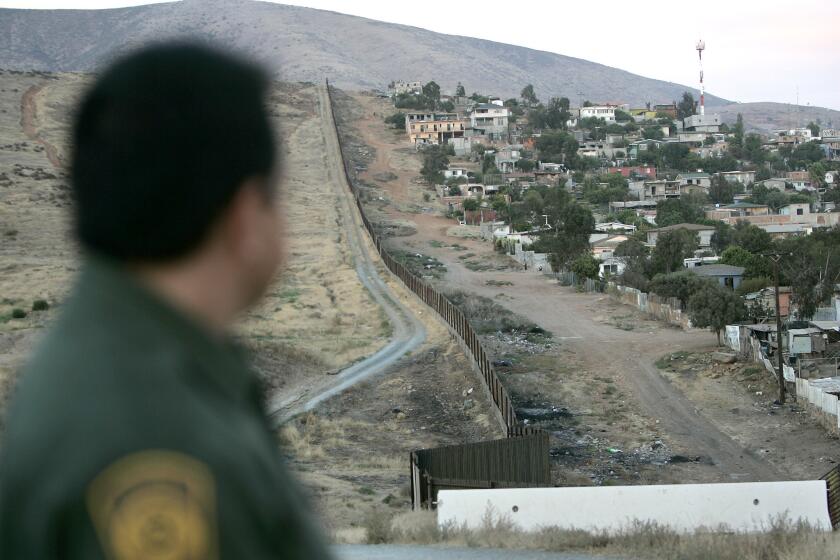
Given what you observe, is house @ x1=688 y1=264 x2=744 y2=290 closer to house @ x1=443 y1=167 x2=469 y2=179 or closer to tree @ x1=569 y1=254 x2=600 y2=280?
tree @ x1=569 y1=254 x2=600 y2=280

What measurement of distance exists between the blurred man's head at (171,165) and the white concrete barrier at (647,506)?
1075cm

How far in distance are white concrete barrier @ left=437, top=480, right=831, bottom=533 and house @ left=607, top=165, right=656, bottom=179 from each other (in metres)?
116

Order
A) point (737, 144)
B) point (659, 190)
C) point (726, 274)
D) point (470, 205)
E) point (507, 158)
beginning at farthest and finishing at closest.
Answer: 1. point (737, 144)
2. point (507, 158)
3. point (659, 190)
4. point (470, 205)
5. point (726, 274)

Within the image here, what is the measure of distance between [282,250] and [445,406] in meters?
26.9

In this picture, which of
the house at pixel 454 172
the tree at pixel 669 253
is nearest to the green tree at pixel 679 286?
the tree at pixel 669 253

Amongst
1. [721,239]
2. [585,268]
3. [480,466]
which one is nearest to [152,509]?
[480,466]

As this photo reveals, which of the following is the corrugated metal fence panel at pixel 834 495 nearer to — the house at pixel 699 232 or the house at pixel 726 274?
the house at pixel 726 274

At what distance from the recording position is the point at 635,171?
13262cm

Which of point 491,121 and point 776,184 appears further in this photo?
point 491,121

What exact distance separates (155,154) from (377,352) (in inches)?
1337

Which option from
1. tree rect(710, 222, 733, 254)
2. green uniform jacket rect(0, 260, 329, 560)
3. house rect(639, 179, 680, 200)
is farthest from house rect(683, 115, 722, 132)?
green uniform jacket rect(0, 260, 329, 560)

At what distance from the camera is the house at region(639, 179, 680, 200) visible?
4412 inches

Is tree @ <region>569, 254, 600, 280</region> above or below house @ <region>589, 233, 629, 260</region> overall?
above

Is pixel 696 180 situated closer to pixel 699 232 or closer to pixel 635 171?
pixel 635 171
